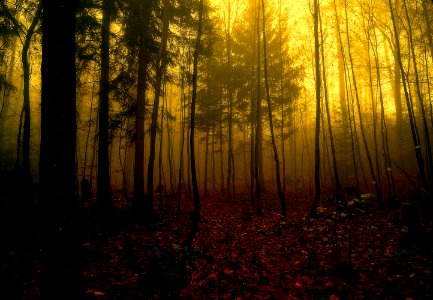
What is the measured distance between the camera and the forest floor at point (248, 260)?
17.3 ft

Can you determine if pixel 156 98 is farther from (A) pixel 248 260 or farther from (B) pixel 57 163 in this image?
(B) pixel 57 163

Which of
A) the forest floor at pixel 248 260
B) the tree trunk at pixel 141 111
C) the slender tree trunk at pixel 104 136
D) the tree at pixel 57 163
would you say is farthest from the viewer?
the tree trunk at pixel 141 111

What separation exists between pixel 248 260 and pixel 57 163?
18.8 ft

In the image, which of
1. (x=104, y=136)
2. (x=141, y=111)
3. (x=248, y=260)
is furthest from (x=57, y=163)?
(x=141, y=111)

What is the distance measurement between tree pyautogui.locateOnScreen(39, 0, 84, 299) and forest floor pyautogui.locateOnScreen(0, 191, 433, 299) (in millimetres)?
2319

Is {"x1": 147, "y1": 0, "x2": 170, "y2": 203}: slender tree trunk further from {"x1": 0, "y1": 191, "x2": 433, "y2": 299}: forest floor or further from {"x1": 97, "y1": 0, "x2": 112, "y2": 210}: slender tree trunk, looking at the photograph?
{"x1": 0, "y1": 191, "x2": 433, "y2": 299}: forest floor

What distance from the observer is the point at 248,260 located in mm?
7047

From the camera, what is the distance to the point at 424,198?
9766 millimetres

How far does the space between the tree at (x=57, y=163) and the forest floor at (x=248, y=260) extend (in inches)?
91.3

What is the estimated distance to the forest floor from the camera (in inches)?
207

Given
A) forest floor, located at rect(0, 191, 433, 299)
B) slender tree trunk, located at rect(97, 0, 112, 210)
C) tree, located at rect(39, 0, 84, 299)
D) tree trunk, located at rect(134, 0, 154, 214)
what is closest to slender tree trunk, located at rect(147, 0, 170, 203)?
tree trunk, located at rect(134, 0, 154, 214)

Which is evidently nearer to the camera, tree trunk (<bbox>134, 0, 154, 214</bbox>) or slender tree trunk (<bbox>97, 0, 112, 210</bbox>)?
slender tree trunk (<bbox>97, 0, 112, 210</bbox>)

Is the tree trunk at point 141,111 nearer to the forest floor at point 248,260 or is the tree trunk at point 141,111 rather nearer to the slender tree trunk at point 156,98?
the slender tree trunk at point 156,98

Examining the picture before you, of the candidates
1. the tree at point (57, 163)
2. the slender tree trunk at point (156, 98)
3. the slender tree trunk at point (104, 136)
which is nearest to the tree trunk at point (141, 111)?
the slender tree trunk at point (156, 98)
